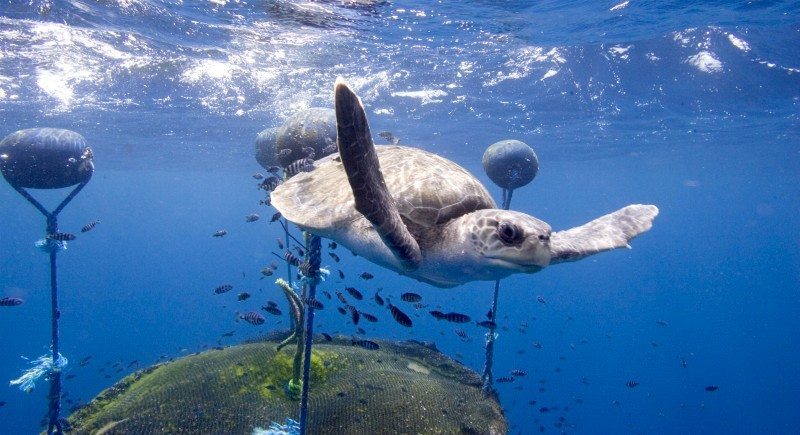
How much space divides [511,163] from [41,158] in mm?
7421

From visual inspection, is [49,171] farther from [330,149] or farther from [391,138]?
[391,138]

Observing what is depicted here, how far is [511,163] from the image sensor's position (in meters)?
7.12

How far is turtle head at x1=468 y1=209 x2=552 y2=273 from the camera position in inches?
126

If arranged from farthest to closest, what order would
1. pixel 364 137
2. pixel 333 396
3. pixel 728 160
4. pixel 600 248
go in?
pixel 728 160, pixel 333 396, pixel 600 248, pixel 364 137

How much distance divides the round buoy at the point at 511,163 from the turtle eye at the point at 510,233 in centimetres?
406

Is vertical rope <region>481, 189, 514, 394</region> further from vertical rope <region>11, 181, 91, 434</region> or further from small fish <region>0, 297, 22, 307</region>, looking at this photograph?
small fish <region>0, 297, 22, 307</region>

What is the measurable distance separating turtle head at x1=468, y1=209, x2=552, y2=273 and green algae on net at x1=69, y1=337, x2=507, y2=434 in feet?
8.87

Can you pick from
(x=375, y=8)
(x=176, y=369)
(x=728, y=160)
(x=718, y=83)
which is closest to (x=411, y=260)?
(x=176, y=369)

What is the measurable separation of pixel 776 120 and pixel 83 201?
12628 cm

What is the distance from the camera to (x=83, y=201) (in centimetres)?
10300

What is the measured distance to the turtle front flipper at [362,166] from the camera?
2.69 metres

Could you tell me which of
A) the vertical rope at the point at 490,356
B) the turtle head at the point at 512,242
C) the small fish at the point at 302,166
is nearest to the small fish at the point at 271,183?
the small fish at the point at 302,166

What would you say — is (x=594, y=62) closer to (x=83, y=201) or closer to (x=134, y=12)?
(x=134, y=12)

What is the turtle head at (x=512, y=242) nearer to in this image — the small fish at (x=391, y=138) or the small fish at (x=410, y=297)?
the small fish at (x=410, y=297)
